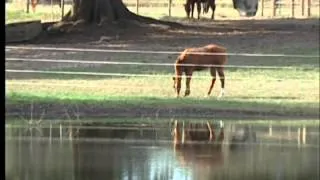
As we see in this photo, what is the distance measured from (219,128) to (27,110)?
291 cm

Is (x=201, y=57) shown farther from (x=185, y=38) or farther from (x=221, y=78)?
(x=185, y=38)

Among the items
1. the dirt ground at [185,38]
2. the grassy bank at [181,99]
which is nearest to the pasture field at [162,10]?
the dirt ground at [185,38]

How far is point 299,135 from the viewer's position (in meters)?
9.18

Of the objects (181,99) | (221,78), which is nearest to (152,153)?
(181,99)

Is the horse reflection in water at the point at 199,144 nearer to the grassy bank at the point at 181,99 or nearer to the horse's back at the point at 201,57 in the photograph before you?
the grassy bank at the point at 181,99

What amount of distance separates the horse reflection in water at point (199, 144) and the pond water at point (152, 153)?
1cm

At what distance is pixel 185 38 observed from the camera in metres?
22.6

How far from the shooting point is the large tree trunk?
24.5 metres

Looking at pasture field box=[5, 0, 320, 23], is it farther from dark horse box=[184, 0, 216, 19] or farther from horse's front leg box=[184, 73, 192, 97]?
horse's front leg box=[184, 73, 192, 97]

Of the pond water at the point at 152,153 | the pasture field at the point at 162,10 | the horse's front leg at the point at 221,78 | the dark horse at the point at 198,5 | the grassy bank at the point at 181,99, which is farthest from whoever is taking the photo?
the dark horse at the point at 198,5

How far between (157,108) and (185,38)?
11.3 metres

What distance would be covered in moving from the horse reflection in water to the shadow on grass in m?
0.62

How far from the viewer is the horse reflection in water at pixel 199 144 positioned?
25.9 feet
